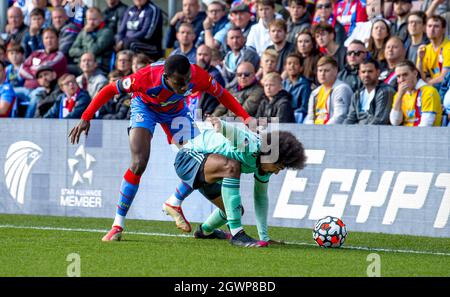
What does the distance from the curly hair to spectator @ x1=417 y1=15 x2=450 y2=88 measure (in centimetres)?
430

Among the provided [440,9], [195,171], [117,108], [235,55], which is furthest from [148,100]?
[440,9]

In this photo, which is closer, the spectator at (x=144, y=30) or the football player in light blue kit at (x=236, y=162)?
the football player in light blue kit at (x=236, y=162)

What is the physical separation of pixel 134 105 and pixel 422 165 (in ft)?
11.9

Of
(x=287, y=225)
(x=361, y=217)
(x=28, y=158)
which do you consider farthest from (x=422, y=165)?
(x=28, y=158)

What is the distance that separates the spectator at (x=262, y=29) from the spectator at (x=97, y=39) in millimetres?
3021

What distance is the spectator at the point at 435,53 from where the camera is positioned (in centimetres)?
1309

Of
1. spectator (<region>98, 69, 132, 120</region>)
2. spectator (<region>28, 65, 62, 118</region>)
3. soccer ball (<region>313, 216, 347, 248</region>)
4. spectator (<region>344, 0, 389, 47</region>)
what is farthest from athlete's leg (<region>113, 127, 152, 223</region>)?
spectator (<region>28, 65, 62, 118</region>)

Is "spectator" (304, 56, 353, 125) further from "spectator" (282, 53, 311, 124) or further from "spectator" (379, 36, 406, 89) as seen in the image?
"spectator" (379, 36, 406, 89)

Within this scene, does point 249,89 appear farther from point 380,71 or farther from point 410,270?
point 410,270

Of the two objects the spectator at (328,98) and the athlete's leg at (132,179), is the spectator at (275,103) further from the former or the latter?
the athlete's leg at (132,179)

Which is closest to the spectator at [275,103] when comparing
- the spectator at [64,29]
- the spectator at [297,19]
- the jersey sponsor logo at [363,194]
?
the jersey sponsor logo at [363,194]

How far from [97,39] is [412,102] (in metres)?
7.14

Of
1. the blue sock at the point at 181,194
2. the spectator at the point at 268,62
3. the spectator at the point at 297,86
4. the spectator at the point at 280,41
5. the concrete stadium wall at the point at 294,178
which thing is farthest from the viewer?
the spectator at the point at 280,41

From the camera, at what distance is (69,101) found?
51.1 ft
